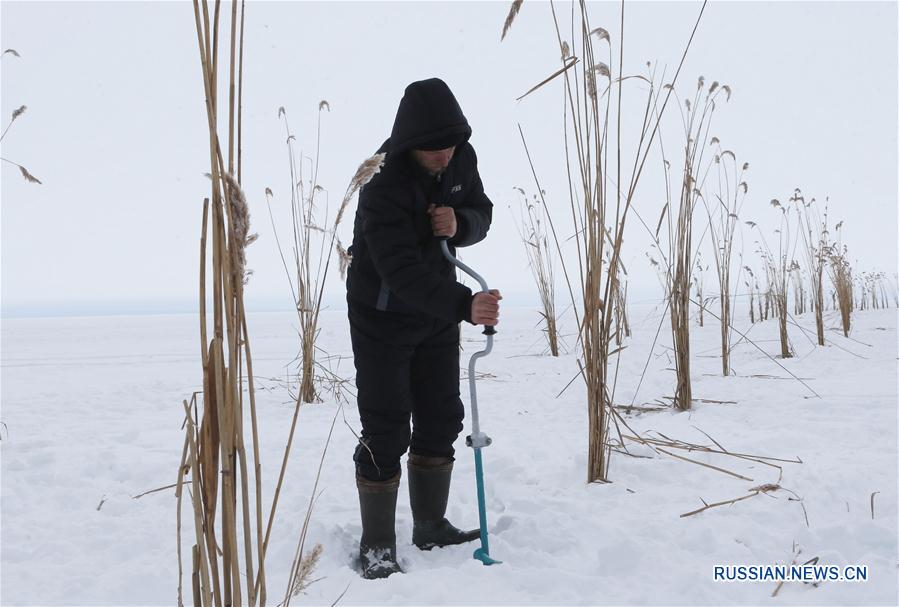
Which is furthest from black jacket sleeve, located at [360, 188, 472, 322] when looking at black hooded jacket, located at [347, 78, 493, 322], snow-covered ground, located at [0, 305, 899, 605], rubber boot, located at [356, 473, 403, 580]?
snow-covered ground, located at [0, 305, 899, 605]

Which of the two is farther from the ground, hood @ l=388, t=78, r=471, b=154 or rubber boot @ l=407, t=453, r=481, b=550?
hood @ l=388, t=78, r=471, b=154

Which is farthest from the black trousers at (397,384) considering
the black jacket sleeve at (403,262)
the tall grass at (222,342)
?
the tall grass at (222,342)

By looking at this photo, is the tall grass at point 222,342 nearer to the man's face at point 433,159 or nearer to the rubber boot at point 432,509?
the man's face at point 433,159

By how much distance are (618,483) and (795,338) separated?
2.82 metres

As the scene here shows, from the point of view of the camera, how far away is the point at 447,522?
1.54 m

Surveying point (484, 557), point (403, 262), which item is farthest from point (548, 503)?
point (403, 262)

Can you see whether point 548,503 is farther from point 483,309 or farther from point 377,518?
point 483,309

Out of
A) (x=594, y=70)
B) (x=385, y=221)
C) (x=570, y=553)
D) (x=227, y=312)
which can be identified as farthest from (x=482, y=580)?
(x=594, y=70)

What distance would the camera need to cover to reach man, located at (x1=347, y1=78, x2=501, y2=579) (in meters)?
1.33

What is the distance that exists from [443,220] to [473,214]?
13 centimetres

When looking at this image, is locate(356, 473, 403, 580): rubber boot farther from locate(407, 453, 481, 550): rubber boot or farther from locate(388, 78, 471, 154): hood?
locate(388, 78, 471, 154): hood

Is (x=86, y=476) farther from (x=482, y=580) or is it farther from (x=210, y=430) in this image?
(x=210, y=430)

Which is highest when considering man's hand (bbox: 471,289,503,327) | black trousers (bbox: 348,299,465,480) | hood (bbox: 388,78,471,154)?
hood (bbox: 388,78,471,154)

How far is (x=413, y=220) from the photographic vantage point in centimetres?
144
